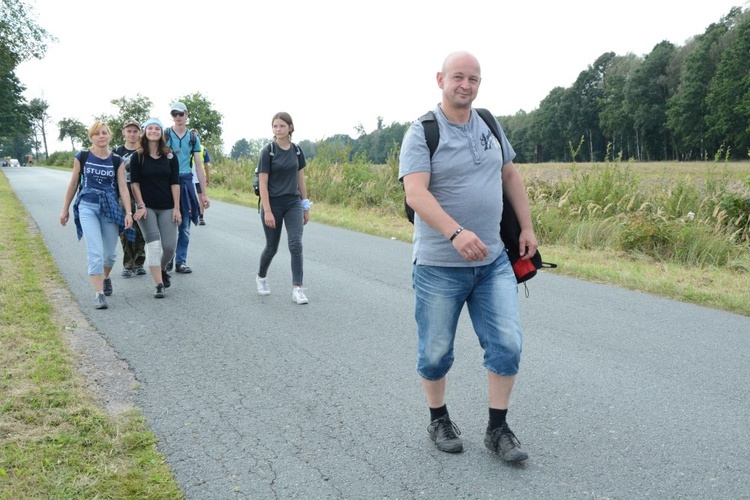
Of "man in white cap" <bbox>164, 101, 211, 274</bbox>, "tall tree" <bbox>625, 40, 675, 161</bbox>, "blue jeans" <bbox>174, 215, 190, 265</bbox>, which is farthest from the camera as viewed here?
"tall tree" <bbox>625, 40, 675, 161</bbox>

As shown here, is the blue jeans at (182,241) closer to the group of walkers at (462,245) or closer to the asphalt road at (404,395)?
the asphalt road at (404,395)

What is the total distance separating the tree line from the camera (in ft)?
156

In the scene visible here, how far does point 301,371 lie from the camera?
4781 millimetres

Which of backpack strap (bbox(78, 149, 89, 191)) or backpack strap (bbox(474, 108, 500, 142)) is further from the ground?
backpack strap (bbox(474, 108, 500, 142))

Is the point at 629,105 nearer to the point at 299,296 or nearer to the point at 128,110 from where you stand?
the point at 128,110

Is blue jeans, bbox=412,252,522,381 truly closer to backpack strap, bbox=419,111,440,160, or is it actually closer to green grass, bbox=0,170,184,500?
backpack strap, bbox=419,111,440,160

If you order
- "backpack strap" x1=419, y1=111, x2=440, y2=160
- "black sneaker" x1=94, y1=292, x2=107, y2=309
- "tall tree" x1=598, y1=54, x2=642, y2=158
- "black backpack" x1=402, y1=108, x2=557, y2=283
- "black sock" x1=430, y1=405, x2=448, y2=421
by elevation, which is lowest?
"black sneaker" x1=94, y1=292, x2=107, y2=309

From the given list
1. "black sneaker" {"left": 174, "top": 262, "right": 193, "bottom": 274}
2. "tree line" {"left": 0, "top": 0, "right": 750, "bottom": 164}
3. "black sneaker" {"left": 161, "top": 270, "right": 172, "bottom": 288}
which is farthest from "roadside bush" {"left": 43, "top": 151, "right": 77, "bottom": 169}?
"black sneaker" {"left": 161, "top": 270, "right": 172, "bottom": 288}

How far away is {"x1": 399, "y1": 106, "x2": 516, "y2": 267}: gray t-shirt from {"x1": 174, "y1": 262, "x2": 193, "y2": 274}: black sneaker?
603 centimetres

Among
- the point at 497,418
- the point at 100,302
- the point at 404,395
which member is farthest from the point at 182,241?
the point at 497,418

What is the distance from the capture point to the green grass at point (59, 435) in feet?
9.86

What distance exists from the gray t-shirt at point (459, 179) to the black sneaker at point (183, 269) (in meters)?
6.03

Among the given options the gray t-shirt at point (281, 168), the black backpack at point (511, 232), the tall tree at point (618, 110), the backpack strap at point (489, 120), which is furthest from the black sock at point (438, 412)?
the tall tree at point (618, 110)

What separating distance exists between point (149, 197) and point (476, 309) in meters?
5.06
